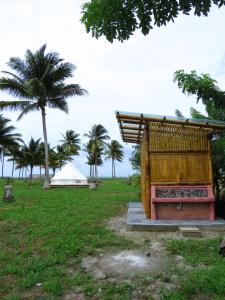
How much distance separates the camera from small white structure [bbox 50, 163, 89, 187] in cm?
3023

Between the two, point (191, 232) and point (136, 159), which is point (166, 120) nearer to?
point (191, 232)

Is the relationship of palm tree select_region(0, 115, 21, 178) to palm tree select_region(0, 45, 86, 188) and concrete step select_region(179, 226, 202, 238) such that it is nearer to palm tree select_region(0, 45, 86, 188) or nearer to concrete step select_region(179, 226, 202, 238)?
palm tree select_region(0, 45, 86, 188)

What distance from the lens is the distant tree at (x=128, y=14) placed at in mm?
2088

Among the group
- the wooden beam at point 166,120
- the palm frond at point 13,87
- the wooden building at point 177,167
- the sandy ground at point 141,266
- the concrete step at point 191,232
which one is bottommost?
the sandy ground at point 141,266

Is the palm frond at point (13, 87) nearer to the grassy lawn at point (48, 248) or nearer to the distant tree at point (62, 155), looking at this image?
the grassy lawn at point (48, 248)

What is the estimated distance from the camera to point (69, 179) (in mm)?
30578

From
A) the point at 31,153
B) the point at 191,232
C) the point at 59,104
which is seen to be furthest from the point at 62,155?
the point at 191,232

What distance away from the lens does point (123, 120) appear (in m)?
9.87

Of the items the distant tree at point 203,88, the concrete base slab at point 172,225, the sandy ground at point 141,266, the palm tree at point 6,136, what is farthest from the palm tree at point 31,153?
the distant tree at point 203,88

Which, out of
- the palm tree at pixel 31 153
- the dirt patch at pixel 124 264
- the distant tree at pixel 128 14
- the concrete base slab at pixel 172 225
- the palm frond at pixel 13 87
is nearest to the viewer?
the distant tree at pixel 128 14

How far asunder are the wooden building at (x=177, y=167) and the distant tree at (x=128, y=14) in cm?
695

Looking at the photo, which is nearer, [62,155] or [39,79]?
[39,79]

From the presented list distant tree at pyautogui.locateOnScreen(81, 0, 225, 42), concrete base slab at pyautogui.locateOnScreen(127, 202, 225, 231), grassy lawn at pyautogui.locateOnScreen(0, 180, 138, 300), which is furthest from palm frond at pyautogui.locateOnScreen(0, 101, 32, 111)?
distant tree at pyautogui.locateOnScreen(81, 0, 225, 42)

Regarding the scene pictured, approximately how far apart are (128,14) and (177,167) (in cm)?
785
